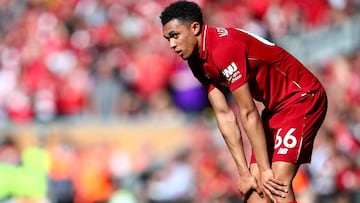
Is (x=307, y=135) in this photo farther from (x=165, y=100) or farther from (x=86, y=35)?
(x=86, y=35)

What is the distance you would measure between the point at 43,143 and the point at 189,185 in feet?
10.3

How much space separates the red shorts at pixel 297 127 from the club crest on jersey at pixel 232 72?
67 centimetres

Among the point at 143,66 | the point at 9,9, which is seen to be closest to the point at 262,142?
the point at 143,66

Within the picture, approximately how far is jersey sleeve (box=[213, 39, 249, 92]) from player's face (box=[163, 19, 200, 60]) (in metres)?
0.22

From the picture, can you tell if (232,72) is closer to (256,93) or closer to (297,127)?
(256,93)

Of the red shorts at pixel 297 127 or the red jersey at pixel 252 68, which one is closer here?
the red jersey at pixel 252 68

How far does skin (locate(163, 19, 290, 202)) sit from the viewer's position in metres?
7.96

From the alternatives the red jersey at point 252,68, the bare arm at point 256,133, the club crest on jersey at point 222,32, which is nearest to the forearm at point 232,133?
the red jersey at point 252,68

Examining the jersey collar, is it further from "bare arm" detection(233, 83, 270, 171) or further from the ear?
"bare arm" detection(233, 83, 270, 171)

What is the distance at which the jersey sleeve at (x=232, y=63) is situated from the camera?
785cm

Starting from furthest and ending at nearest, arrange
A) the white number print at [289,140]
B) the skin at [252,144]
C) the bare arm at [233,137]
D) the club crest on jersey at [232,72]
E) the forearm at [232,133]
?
the forearm at [232,133], the bare arm at [233,137], the white number print at [289,140], the skin at [252,144], the club crest on jersey at [232,72]

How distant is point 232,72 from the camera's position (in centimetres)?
785

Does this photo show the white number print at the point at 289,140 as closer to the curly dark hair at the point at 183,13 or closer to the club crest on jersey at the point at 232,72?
the club crest on jersey at the point at 232,72

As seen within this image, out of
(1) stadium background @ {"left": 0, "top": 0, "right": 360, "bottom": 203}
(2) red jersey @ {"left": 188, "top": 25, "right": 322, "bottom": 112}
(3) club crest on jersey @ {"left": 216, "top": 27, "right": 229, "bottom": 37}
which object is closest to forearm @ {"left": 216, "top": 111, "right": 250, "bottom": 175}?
(2) red jersey @ {"left": 188, "top": 25, "right": 322, "bottom": 112}
